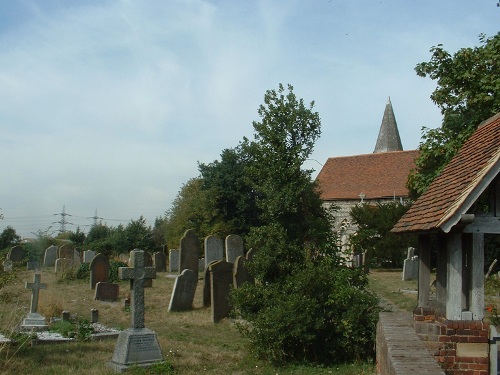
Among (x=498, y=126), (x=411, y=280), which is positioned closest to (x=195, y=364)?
(x=498, y=126)

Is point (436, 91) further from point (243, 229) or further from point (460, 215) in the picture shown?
point (243, 229)

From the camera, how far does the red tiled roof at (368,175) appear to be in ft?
138

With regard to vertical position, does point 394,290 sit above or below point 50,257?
below

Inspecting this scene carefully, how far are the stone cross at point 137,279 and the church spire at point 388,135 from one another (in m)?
51.6

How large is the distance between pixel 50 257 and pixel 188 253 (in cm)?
1172

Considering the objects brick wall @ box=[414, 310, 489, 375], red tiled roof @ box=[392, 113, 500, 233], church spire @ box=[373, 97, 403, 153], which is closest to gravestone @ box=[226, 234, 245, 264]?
red tiled roof @ box=[392, 113, 500, 233]

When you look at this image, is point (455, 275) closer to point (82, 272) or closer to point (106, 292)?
point (106, 292)

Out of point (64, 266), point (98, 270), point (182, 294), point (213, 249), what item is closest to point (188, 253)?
point (213, 249)

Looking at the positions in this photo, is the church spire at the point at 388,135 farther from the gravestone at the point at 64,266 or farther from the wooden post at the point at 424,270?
the wooden post at the point at 424,270

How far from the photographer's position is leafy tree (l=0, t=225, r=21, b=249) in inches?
1729

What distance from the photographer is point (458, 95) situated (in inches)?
664

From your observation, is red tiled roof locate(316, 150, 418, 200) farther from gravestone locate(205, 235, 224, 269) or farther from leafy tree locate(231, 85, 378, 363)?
leafy tree locate(231, 85, 378, 363)

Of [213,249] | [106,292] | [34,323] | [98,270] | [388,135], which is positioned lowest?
[34,323]

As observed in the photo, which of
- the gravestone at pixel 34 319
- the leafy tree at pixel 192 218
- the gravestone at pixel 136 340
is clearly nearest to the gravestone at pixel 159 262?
the leafy tree at pixel 192 218
